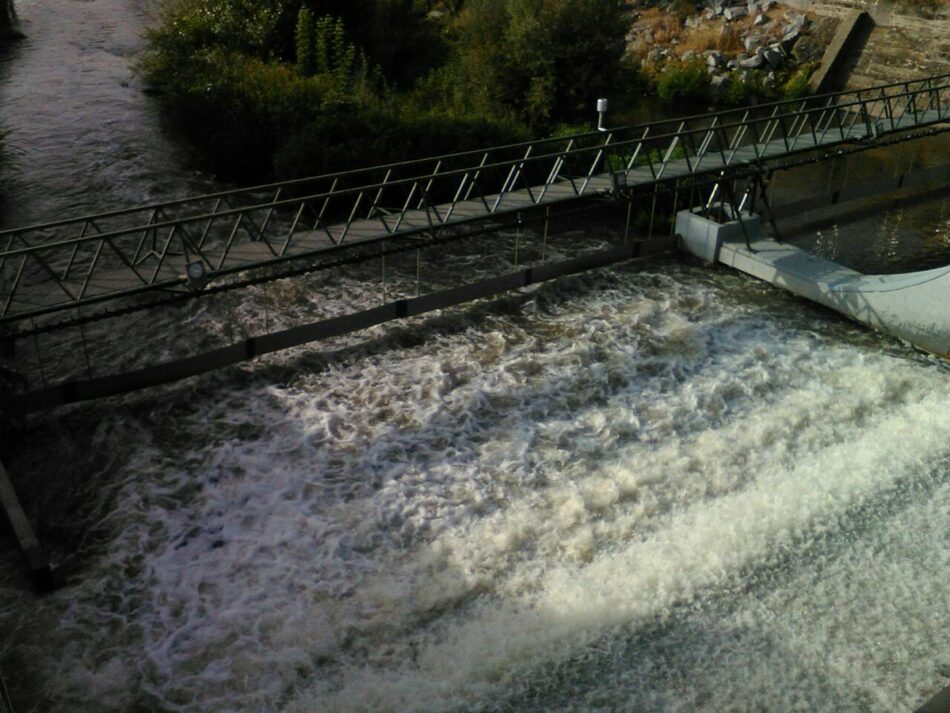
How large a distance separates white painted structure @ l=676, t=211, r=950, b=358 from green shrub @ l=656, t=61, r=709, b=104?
14998 mm

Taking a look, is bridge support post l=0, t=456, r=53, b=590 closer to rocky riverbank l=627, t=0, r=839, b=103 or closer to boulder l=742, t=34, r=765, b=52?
rocky riverbank l=627, t=0, r=839, b=103

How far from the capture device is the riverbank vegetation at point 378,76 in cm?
1950

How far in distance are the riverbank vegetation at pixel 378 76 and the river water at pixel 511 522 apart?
Answer: 698cm

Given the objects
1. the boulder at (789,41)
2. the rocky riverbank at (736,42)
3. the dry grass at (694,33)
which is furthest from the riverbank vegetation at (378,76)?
the dry grass at (694,33)

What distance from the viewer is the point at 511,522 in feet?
30.4

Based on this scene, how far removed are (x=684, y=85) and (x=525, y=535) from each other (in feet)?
76.6

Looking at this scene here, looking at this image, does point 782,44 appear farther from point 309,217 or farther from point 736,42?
point 309,217

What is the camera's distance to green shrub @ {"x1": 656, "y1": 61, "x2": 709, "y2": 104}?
29.1 metres

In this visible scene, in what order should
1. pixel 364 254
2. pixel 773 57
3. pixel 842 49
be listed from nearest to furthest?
1. pixel 364 254
2. pixel 842 49
3. pixel 773 57

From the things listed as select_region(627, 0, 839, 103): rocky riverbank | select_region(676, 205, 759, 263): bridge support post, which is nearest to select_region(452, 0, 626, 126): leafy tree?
select_region(627, 0, 839, 103): rocky riverbank

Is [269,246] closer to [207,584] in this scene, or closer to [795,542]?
[207,584]

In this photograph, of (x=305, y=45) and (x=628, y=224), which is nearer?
(x=628, y=224)

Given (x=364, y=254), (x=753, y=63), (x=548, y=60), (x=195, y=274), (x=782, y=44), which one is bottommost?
(x=753, y=63)

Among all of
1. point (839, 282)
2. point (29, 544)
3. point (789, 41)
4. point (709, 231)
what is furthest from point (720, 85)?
point (29, 544)
